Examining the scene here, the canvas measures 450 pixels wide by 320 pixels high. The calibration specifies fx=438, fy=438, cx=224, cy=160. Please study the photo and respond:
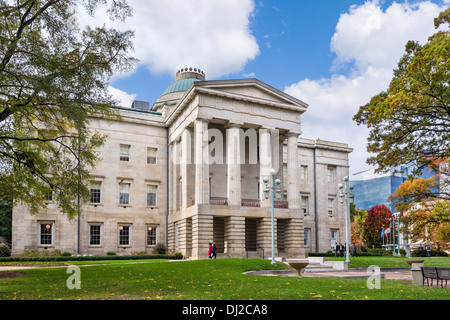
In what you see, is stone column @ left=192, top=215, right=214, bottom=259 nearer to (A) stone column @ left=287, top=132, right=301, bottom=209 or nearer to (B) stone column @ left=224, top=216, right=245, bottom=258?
(B) stone column @ left=224, top=216, right=245, bottom=258

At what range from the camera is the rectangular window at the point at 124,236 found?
150ft

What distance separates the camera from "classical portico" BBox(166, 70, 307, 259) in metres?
41.0

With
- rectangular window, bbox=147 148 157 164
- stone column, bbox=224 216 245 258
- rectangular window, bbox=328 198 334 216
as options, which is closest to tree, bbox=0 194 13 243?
rectangular window, bbox=147 148 157 164

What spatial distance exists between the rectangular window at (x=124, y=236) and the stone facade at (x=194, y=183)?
0.10m

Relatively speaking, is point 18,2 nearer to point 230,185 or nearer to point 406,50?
point 406,50

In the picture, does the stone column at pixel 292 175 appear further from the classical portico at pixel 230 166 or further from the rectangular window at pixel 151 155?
the rectangular window at pixel 151 155

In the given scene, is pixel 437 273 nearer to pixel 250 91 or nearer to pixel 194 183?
pixel 194 183

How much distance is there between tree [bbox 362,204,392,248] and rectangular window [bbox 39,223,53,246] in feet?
186

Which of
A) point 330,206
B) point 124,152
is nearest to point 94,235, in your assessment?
point 124,152

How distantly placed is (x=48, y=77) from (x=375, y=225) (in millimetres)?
71656

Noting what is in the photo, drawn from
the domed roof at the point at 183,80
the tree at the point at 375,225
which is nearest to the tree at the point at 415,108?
the domed roof at the point at 183,80

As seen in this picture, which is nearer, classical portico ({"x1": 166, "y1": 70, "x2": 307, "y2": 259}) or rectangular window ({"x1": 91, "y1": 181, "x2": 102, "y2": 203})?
classical portico ({"x1": 166, "y1": 70, "x2": 307, "y2": 259})

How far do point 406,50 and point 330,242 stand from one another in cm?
3975

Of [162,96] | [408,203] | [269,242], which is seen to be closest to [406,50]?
[408,203]
